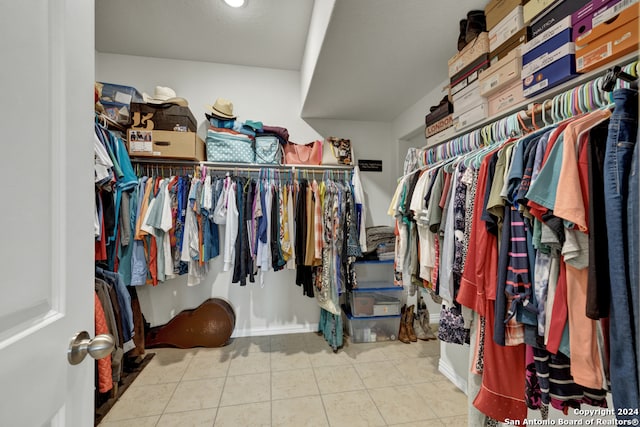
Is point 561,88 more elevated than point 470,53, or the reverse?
point 470,53

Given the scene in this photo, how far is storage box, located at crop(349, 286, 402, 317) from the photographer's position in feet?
8.05

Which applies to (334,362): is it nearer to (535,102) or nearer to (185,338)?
(185,338)

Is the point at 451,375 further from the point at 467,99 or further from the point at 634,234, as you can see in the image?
the point at 467,99

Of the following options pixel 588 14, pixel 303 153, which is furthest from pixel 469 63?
pixel 303 153

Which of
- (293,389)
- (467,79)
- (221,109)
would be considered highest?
(221,109)

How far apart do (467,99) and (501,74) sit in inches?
9.2

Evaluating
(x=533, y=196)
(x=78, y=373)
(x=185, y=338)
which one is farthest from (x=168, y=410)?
(x=533, y=196)

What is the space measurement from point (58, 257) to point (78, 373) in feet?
0.84

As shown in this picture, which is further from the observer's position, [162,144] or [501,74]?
[162,144]

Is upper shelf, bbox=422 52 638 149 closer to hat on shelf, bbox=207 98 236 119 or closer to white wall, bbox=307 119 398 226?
white wall, bbox=307 119 398 226

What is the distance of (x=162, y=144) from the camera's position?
7.04ft

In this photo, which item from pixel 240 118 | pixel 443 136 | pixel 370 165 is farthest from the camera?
pixel 370 165

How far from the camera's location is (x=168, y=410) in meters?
1.62

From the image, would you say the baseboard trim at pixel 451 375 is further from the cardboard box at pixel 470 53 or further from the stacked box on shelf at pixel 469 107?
the cardboard box at pixel 470 53
